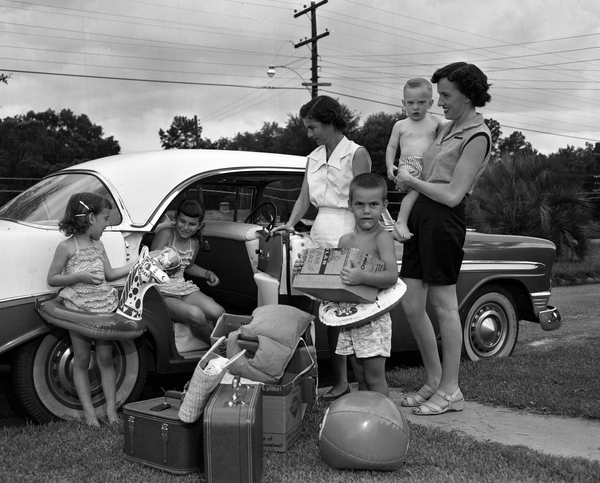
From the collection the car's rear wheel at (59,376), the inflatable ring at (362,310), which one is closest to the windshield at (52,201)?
the car's rear wheel at (59,376)

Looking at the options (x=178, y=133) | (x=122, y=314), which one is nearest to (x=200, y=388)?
(x=122, y=314)

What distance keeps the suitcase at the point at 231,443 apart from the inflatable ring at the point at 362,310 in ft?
2.97

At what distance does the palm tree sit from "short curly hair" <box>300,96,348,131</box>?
39.4ft

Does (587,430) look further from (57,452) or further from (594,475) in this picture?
(57,452)

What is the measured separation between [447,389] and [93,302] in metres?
2.22

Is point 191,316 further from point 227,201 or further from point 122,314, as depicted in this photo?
point 227,201

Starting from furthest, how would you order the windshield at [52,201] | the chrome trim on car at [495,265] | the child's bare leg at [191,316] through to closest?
the chrome trim on car at [495,265]
the child's bare leg at [191,316]
the windshield at [52,201]

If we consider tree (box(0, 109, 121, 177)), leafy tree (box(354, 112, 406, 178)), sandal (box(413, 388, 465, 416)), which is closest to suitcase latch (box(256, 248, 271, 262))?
sandal (box(413, 388, 465, 416))

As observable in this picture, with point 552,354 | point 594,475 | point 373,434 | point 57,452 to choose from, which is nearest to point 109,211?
point 57,452

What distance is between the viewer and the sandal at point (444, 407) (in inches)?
174

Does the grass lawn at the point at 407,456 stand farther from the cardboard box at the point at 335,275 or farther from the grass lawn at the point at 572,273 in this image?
the grass lawn at the point at 572,273

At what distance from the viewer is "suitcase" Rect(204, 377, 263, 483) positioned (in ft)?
10.6

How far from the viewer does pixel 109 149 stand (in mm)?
37688

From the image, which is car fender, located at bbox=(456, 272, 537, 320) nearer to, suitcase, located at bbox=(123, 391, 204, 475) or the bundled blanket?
the bundled blanket
